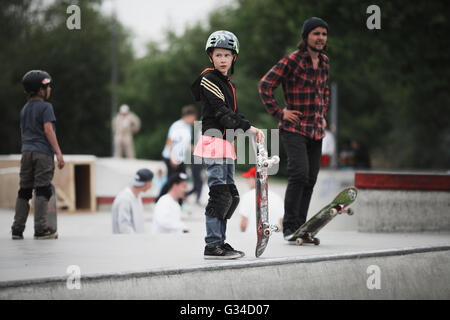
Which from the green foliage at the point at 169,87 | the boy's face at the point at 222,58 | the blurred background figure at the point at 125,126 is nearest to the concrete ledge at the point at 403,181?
the boy's face at the point at 222,58

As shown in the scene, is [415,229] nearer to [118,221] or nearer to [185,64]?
[118,221]

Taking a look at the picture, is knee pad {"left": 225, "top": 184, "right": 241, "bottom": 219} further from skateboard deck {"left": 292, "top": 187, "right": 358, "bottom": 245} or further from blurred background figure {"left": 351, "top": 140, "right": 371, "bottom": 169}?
blurred background figure {"left": 351, "top": 140, "right": 371, "bottom": 169}

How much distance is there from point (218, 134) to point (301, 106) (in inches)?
48.4

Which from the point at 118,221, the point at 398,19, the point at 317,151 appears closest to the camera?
the point at 317,151

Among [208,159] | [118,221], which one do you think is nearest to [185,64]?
[118,221]

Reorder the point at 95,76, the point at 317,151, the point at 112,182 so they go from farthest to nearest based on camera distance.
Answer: the point at 95,76 → the point at 112,182 → the point at 317,151

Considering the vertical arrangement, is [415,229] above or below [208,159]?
below

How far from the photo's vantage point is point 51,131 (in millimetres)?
6441

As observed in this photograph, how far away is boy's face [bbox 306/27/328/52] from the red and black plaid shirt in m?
0.11

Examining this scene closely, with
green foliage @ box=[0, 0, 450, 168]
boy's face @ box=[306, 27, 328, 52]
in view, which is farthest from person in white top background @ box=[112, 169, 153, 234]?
green foliage @ box=[0, 0, 450, 168]

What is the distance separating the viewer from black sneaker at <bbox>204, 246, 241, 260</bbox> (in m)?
5.07

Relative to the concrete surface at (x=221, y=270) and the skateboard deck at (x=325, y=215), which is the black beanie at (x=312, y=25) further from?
the concrete surface at (x=221, y=270)

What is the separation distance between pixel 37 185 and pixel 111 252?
138cm

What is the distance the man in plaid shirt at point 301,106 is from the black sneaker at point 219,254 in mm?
1061
